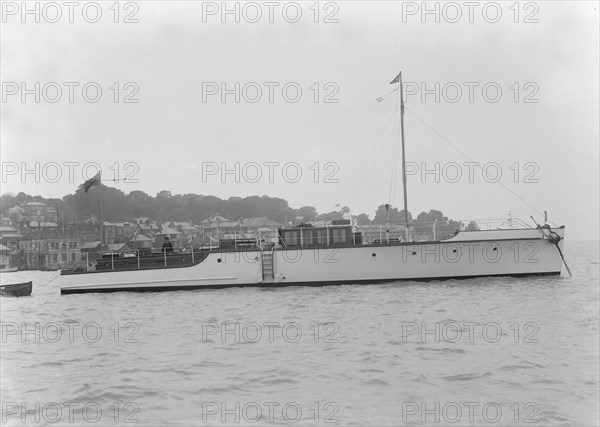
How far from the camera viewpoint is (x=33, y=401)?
11398mm

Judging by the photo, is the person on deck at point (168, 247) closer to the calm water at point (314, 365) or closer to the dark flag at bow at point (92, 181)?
the dark flag at bow at point (92, 181)

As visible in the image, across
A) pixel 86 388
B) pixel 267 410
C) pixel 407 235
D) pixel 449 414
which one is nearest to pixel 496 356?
pixel 449 414

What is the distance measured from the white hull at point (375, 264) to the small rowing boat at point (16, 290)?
6690 millimetres

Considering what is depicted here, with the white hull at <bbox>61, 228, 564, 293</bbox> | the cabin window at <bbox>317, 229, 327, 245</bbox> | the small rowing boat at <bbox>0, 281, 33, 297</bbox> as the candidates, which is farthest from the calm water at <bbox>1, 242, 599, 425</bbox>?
the small rowing boat at <bbox>0, 281, 33, 297</bbox>

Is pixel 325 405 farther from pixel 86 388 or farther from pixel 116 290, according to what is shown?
pixel 116 290

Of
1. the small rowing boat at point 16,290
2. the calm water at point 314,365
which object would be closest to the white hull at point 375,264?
the small rowing boat at point 16,290

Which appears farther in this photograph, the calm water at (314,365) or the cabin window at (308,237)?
the cabin window at (308,237)

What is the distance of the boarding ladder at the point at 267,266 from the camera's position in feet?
116

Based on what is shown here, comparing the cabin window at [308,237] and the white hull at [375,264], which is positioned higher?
the cabin window at [308,237]

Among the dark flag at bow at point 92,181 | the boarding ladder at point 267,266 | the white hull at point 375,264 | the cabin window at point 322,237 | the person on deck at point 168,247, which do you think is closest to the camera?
the white hull at point 375,264

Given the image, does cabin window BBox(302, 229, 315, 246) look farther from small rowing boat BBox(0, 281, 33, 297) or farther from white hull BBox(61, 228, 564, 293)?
small rowing boat BBox(0, 281, 33, 297)

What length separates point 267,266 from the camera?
3559cm

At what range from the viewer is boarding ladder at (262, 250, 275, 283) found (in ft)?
116

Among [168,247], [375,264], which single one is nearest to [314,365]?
[375,264]
